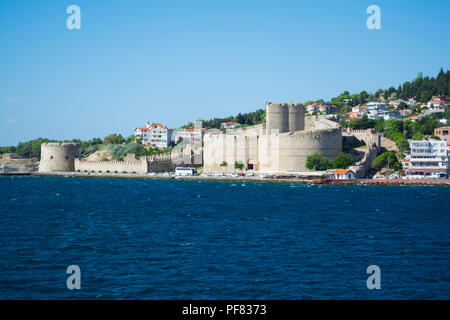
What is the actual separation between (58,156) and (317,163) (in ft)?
90.3

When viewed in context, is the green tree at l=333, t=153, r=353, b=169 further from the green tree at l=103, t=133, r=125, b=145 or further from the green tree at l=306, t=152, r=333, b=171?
the green tree at l=103, t=133, r=125, b=145

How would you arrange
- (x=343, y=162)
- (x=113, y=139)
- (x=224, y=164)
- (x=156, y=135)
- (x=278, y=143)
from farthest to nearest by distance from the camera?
1. (x=113, y=139)
2. (x=156, y=135)
3. (x=224, y=164)
4. (x=278, y=143)
5. (x=343, y=162)

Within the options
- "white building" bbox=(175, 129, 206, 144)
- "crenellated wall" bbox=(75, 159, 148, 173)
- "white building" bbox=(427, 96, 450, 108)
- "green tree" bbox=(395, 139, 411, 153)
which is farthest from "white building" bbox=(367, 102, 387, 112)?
"crenellated wall" bbox=(75, 159, 148, 173)

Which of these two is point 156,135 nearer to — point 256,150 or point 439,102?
point 256,150

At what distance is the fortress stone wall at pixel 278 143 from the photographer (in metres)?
47.1

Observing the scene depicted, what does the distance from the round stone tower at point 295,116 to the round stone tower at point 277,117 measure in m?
0.40

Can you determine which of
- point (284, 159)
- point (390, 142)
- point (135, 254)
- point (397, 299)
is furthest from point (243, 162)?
point (397, 299)

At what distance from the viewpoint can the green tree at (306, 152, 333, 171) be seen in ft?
152

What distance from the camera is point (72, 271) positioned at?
13625 millimetres

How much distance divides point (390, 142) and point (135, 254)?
40.0 m

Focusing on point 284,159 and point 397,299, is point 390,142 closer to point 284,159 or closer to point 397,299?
point 284,159

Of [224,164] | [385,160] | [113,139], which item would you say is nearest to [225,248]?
[385,160]

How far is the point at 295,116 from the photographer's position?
50.2 metres

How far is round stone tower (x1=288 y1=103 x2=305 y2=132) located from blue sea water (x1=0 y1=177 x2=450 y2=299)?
20.3 metres
